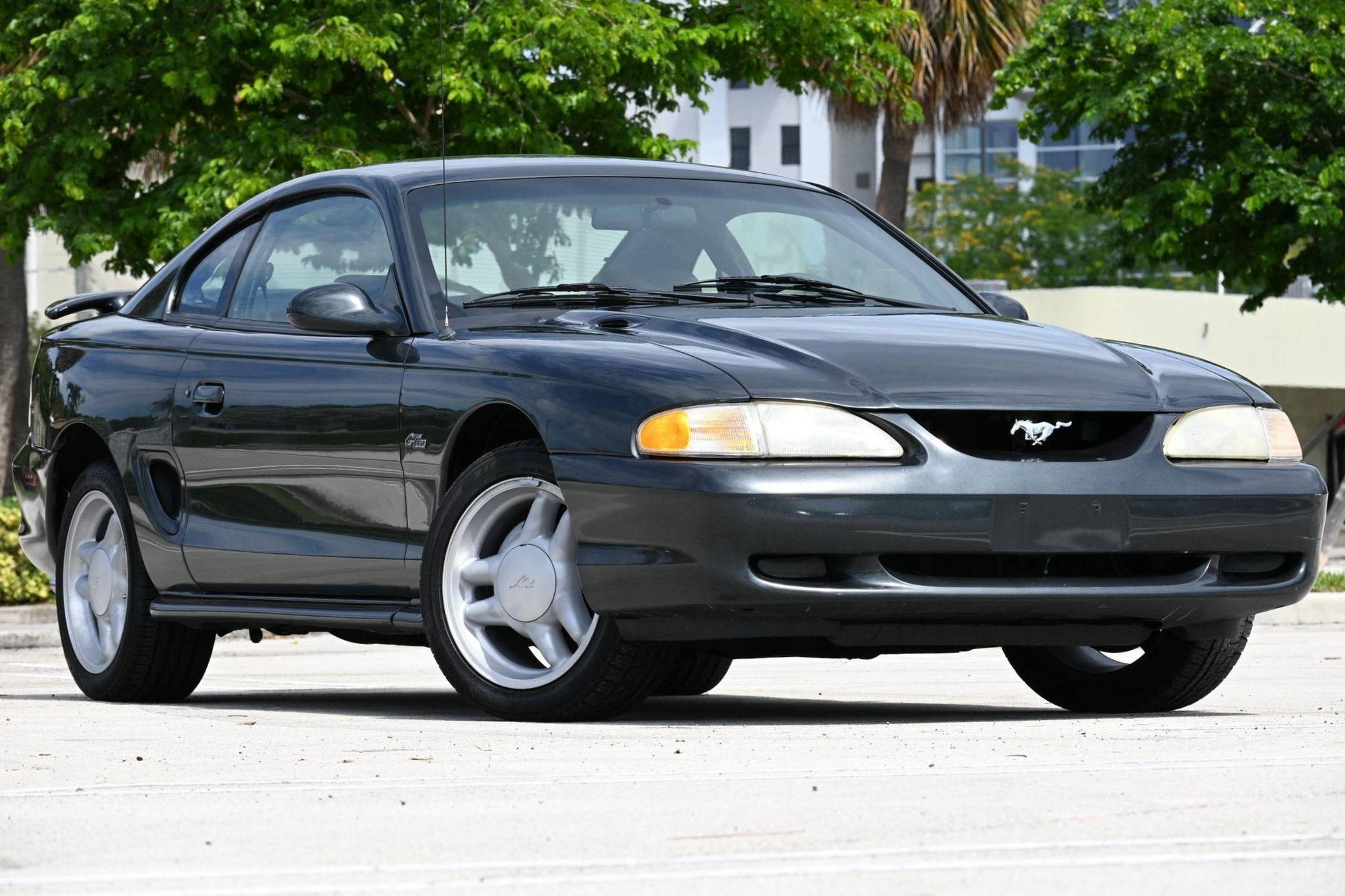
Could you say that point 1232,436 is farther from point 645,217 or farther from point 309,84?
point 309,84

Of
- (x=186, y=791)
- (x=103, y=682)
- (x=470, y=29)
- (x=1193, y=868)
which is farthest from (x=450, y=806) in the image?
(x=470, y=29)

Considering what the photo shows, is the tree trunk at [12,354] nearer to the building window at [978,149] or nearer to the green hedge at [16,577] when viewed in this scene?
the green hedge at [16,577]

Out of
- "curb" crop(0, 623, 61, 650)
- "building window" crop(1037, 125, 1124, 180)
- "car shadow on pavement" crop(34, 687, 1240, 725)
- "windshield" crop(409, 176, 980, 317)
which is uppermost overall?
"windshield" crop(409, 176, 980, 317)

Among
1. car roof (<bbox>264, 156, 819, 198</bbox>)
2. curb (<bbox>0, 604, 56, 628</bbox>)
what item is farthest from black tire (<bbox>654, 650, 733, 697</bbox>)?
curb (<bbox>0, 604, 56, 628</bbox>)

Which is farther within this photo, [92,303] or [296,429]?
[92,303]

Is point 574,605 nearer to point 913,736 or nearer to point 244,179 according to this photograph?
point 913,736

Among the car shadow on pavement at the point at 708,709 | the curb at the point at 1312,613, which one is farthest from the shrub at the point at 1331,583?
the car shadow on pavement at the point at 708,709

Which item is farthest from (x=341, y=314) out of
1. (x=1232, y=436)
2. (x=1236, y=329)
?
(x=1236, y=329)

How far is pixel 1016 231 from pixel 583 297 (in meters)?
55.6

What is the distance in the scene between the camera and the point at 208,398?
7223 mm

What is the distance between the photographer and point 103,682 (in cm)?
784

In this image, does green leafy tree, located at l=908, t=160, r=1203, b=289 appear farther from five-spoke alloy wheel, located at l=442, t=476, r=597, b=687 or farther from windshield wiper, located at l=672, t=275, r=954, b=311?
five-spoke alloy wheel, located at l=442, t=476, r=597, b=687

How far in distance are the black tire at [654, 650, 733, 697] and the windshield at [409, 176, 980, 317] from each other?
1.04m

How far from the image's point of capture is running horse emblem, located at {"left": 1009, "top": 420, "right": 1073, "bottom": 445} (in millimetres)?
5895
